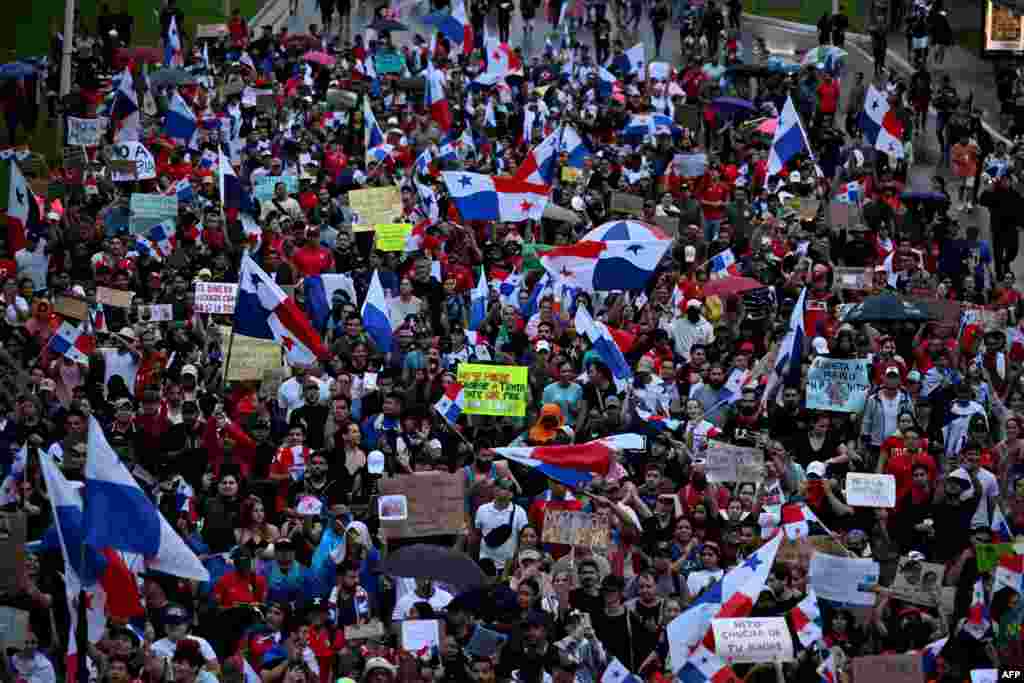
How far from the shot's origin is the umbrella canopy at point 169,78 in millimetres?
32688

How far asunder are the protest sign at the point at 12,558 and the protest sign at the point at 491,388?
15.2ft

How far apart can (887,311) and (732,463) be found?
4359mm

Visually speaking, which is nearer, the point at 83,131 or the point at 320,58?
the point at 83,131

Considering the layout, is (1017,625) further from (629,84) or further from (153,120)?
(629,84)

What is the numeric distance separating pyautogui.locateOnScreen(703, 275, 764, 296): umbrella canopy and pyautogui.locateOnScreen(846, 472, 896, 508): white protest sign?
487cm

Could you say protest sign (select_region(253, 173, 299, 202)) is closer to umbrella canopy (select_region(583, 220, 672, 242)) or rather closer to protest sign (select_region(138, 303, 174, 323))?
protest sign (select_region(138, 303, 174, 323))

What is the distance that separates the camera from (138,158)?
2642 cm

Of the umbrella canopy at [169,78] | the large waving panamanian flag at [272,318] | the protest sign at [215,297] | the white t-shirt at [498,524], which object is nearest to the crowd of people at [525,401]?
the white t-shirt at [498,524]

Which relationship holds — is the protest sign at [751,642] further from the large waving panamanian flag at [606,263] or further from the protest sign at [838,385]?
the large waving panamanian flag at [606,263]

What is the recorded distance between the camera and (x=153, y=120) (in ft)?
103

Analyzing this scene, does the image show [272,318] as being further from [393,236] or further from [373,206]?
[373,206]

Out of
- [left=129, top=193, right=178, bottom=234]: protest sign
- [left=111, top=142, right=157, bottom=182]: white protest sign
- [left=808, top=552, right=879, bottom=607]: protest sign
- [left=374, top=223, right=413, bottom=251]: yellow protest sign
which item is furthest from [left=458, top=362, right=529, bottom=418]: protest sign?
[left=111, top=142, right=157, bottom=182]: white protest sign

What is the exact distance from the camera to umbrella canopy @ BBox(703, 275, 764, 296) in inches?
837

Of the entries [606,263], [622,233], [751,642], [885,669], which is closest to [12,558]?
[751,642]
